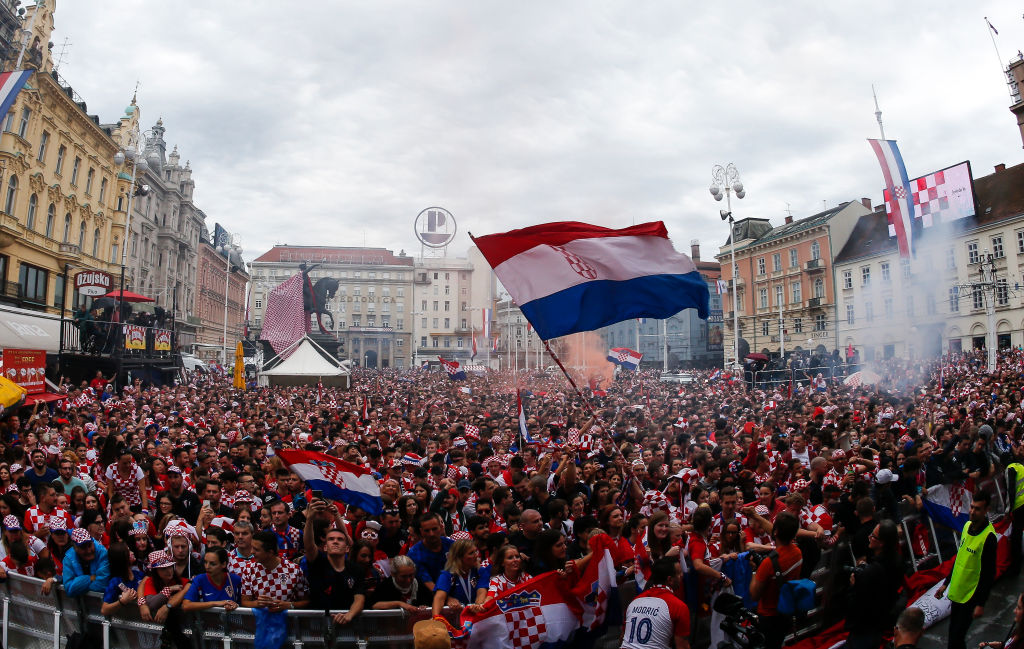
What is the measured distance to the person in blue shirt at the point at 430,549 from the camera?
203 inches

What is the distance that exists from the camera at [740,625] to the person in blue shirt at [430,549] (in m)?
2.11

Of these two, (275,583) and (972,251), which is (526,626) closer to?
(275,583)

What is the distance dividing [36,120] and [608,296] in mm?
36513

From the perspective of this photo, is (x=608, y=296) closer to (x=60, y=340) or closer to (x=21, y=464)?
(x=21, y=464)

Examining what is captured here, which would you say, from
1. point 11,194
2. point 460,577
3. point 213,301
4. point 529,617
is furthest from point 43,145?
point 213,301

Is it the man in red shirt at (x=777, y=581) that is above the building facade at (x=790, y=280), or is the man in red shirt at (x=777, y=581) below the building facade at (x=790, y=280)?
Answer: below

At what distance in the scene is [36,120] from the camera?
107 ft

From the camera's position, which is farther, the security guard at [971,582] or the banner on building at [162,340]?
the banner on building at [162,340]

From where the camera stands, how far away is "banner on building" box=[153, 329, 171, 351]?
28.5 metres

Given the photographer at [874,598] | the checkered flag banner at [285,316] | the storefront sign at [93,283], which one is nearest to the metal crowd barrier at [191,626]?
the photographer at [874,598]

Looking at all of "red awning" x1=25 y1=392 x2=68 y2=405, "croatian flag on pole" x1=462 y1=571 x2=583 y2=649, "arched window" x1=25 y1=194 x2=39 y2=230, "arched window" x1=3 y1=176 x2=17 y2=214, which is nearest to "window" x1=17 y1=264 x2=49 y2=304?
"arched window" x1=25 y1=194 x2=39 y2=230

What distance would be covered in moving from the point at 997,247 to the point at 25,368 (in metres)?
46.9

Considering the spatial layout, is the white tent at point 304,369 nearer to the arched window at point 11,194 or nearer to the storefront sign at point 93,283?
the storefront sign at point 93,283

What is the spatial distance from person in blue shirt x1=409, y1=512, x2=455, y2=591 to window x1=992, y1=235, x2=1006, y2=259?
44185 millimetres
